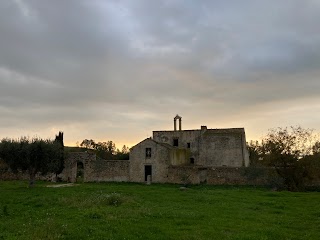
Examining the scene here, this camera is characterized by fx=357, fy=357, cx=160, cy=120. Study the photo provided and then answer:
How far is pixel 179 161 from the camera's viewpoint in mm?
49938

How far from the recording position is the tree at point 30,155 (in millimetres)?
38219

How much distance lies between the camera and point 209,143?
53.2 m

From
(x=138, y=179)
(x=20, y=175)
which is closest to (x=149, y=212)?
(x=138, y=179)

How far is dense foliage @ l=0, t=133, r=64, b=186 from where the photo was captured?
125 ft

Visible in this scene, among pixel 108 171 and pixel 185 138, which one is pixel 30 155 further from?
pixel 185 138

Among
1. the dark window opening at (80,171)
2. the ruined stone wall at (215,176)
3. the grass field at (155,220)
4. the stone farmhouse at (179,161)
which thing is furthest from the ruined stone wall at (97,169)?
the grass field at (155,220)

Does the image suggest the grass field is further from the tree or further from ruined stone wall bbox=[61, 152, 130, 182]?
ruined stone wall bbox=[61, 152, 130, 182]

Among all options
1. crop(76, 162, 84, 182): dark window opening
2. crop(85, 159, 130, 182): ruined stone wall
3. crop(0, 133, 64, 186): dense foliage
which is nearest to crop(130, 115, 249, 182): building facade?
crop(85, 159, 130, 182): ruined stone wall

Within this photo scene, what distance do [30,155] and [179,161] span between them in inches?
800

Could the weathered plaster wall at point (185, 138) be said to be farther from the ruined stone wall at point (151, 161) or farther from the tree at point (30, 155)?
the tree at point (30, 155)

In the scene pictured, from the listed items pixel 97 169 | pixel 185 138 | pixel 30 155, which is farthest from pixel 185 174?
pixel 30 155

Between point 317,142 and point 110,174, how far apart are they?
26.6 m

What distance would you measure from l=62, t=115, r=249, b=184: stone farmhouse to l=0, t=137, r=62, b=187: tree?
33.6 ft

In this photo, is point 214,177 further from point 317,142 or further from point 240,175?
point 317,142
